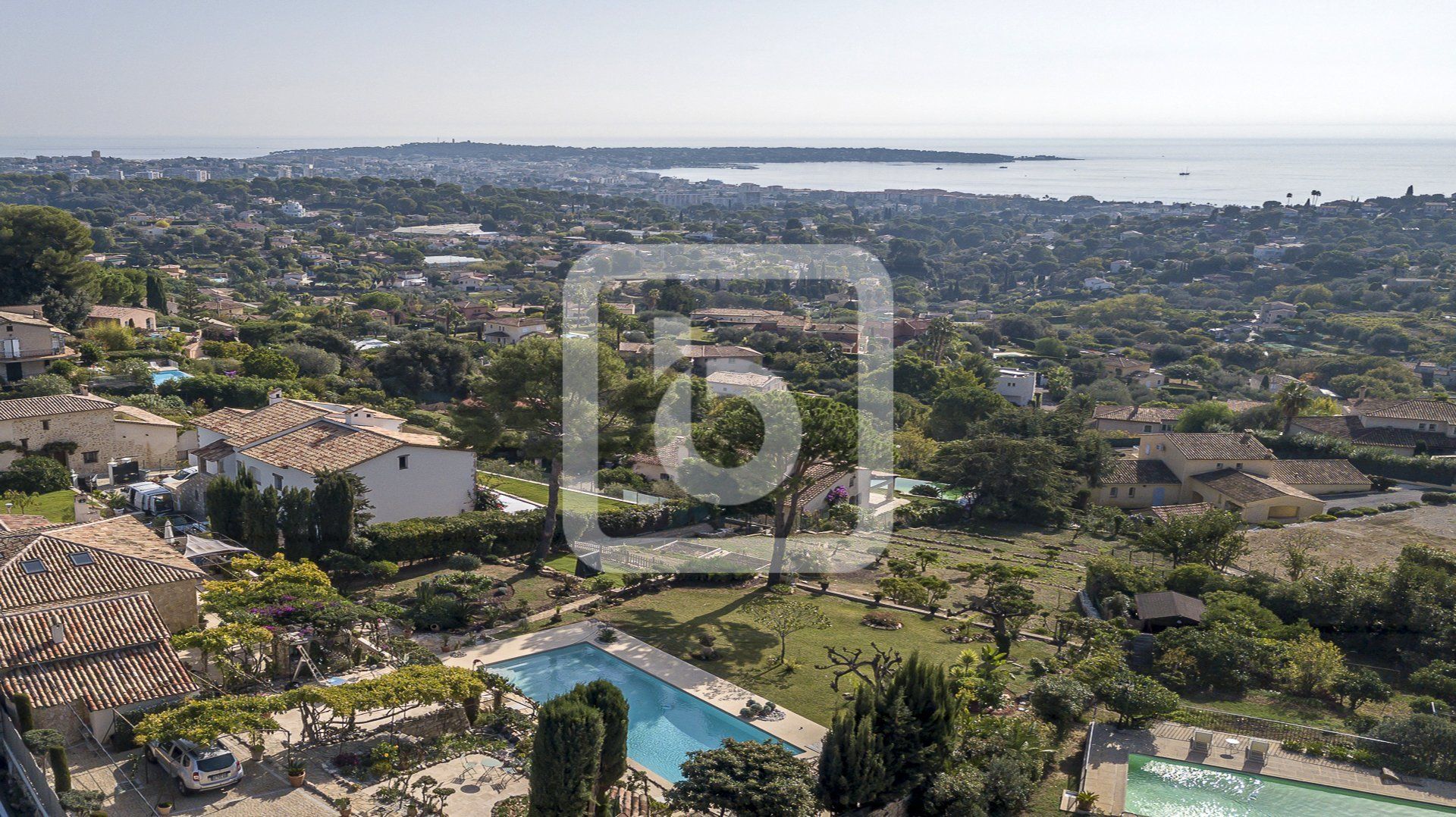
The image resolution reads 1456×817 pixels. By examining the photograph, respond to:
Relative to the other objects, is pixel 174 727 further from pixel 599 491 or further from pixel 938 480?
pixel 938 480

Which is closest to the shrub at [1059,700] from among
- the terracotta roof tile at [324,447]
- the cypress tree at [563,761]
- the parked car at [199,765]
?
the cypress tree at [563,761]

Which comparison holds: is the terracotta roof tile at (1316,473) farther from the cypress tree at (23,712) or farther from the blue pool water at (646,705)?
the cypress tree at (23,712)

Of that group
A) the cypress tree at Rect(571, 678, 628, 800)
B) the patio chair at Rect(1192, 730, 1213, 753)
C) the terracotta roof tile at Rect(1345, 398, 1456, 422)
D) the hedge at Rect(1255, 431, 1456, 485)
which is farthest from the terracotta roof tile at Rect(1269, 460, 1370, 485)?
the cypress tree at Rect(571, 678, 628, 800)

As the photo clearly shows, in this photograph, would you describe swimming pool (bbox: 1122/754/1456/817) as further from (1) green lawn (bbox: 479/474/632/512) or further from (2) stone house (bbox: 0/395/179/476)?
(2) stone house (bbox: 0/395/179/476)

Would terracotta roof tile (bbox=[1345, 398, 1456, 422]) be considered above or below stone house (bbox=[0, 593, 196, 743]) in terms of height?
below

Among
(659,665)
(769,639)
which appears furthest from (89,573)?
(769,639)

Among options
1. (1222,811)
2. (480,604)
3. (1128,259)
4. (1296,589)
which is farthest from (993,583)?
(1128,259)
